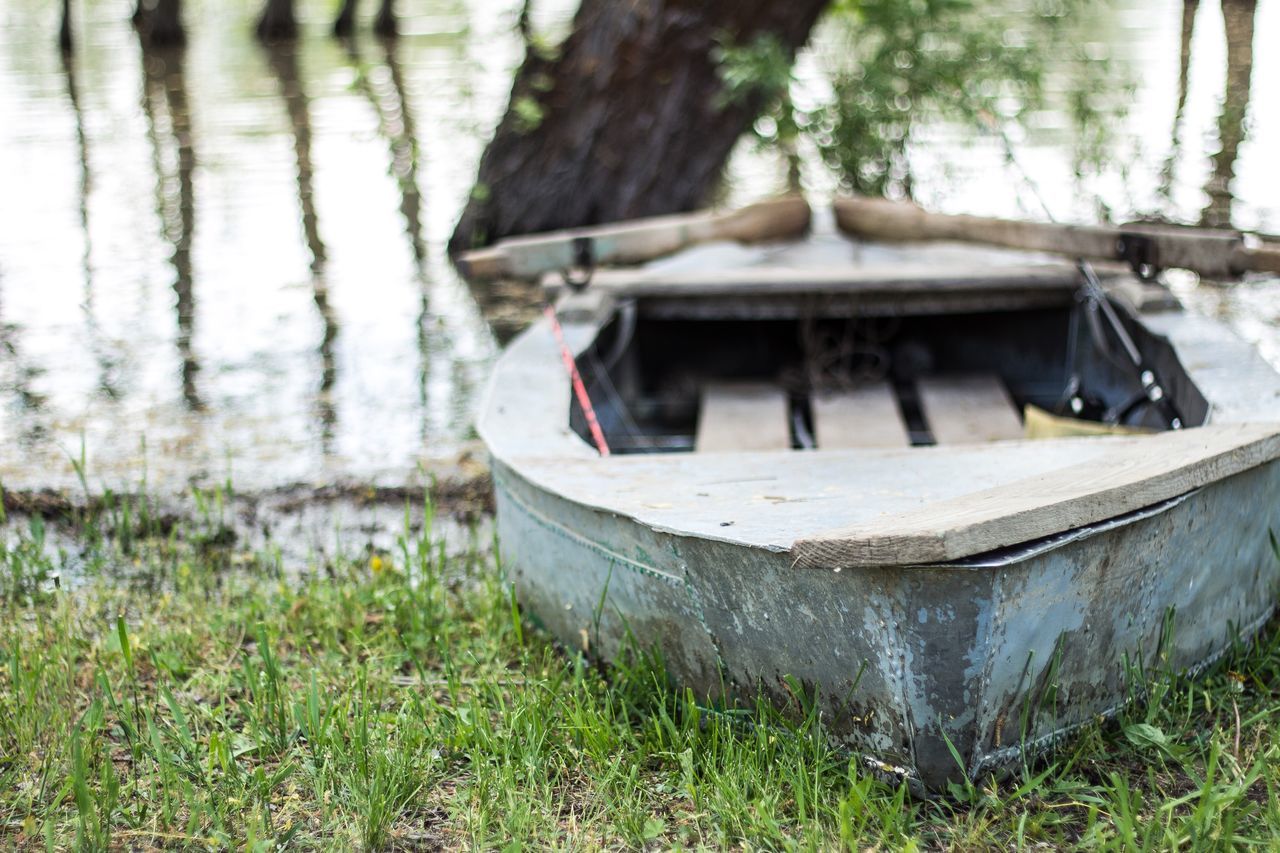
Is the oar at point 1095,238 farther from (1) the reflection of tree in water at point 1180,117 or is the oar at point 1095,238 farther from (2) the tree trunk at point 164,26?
(2) the tree trunk at point 164,26

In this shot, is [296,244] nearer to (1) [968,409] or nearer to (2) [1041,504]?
(1) [968,409]

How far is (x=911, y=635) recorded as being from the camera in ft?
7.17

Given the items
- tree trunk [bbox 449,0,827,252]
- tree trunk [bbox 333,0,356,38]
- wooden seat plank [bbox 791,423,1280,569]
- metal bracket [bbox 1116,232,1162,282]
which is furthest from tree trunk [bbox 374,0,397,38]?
wooden seat plank [bbox 791,423,1280,569]

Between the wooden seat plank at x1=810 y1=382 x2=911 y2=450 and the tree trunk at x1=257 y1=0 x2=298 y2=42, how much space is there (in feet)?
61.0

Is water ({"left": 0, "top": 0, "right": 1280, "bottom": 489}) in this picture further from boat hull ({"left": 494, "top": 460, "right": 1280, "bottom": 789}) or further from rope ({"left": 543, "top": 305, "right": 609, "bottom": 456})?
boat hull ({"left": 494, "top": 460, "right": 1280, "bottom": 789})

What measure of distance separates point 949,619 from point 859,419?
207cm

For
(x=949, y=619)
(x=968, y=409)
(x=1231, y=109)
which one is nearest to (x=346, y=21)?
(x=1231, y=109)

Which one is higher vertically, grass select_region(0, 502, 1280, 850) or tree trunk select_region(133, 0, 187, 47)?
tree trunk select_region(133, 0, 187, 47)

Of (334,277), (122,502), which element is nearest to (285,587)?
(122,502)

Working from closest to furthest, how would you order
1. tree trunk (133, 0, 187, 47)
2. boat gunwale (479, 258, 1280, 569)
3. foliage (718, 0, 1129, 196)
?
1. boat gunwale (479, 258, 1280, 569)
2. foliage (718, 0, 1129, 196)
3. tree trunk (133, 0, 187, 47)

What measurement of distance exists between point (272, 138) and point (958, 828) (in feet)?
32.2

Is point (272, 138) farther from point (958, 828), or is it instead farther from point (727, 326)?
point (958, 828)

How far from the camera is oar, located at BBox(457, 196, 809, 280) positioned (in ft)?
14.2

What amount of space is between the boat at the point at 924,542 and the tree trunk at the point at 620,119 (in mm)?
3158
